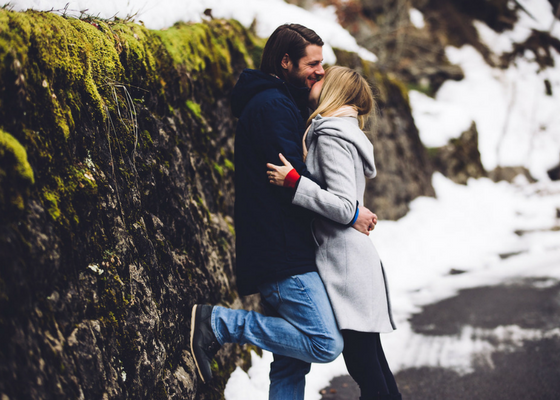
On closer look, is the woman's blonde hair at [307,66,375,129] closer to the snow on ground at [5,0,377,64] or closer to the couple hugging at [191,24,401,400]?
the couple hugging at [191,24,401,400]

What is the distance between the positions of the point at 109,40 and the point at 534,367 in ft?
15.1

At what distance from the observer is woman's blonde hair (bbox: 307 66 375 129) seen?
8.64 ft

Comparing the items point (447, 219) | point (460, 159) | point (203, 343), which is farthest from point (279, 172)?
point (460, 159)

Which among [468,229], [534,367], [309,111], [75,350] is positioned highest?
[309,111]

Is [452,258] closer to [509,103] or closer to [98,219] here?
[98,219]

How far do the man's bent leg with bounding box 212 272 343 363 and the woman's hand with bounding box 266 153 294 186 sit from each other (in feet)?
1.81

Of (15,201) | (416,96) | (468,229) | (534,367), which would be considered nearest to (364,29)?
(416,96)

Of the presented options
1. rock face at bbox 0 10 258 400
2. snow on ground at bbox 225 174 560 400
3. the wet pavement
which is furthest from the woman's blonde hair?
the wet pavement

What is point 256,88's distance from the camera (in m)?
2.59

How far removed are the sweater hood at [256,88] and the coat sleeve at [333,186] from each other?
15.8 inches

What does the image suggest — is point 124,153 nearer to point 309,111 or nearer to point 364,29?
point 309,111

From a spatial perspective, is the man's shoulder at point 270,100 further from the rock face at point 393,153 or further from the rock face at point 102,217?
the rock face at point 393,153

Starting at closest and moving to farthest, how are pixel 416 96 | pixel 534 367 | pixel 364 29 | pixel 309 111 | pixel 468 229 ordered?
pixel 309 111, pixel 534 367, pixel 468 229, pixel 416 96, pixel 364 29

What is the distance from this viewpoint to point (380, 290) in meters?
2.50
